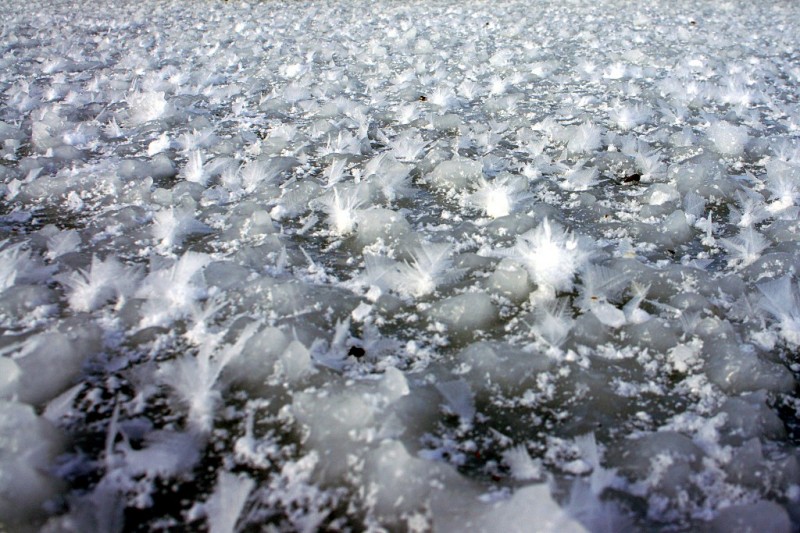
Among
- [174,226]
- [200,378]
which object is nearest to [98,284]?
[174,226]

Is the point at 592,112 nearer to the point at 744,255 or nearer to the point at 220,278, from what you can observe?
the point at 744,255

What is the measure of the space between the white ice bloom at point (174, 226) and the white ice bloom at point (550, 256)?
3.60 feet

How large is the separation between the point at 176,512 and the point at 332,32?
5.51 metres

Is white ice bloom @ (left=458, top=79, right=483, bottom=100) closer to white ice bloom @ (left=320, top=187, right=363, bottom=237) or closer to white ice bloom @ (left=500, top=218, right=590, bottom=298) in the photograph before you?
white ice bloom @ (left=320, top=187, right=363, bottom=237)

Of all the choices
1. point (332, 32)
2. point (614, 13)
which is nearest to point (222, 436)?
point (332, 32)

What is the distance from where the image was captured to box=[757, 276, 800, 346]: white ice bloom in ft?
4.69

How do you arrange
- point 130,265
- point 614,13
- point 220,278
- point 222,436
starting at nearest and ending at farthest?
point 222,436, point 220,278, point 130,265, point 614,13

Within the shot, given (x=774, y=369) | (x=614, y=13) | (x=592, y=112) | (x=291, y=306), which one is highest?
(x=291, y=306)

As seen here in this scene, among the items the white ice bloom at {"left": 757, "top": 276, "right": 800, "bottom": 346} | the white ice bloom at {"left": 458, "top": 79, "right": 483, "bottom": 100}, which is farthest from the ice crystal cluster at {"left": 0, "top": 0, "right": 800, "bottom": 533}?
the white ice bloom at {"left": 458, "top": 79, "right": 483, "bottom": 100}

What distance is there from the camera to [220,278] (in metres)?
1.60

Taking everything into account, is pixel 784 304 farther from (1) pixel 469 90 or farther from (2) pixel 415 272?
(1) pixel 469 90

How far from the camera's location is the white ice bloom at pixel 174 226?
187 cm

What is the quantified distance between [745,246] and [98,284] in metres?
2.03

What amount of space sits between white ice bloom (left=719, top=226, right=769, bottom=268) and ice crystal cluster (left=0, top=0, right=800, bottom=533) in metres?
0.01
